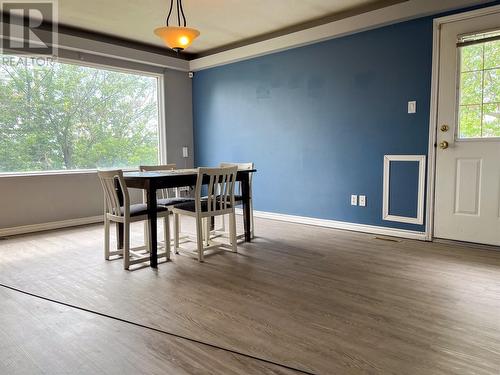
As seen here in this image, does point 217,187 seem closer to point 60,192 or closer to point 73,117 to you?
point 60,192

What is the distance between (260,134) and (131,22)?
208cm

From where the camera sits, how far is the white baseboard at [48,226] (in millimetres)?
4045

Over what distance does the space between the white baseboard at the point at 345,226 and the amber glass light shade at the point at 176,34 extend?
253 cm

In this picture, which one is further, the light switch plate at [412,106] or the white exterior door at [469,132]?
the light switch plate at [412,106]

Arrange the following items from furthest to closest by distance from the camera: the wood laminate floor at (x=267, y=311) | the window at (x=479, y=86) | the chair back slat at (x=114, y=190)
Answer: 1. the window at (x=479, y=86)
2. the chair back slat at (x=114, y=190)
3. the wood laminate floor at (x=267, y=311)

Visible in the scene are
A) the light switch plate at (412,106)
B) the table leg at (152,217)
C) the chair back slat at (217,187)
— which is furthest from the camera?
the light switch plate at (412,106)

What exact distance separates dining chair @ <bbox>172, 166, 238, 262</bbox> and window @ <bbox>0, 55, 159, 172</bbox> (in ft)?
7.18

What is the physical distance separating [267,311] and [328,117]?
276cm

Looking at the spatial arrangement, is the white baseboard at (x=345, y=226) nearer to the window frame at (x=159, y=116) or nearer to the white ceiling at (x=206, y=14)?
the window frame at (x=159, y=116)

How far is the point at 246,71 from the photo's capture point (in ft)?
16.4

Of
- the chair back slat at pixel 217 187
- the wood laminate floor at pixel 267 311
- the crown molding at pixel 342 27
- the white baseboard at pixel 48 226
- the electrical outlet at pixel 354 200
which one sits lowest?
the wood laminate floor at pixel 267 311

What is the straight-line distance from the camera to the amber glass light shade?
113 inches

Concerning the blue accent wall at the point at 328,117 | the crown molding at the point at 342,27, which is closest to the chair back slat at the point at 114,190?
the blue accent wall at the point at 328,117

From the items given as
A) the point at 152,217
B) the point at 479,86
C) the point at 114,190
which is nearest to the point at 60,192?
the point at 114,190
